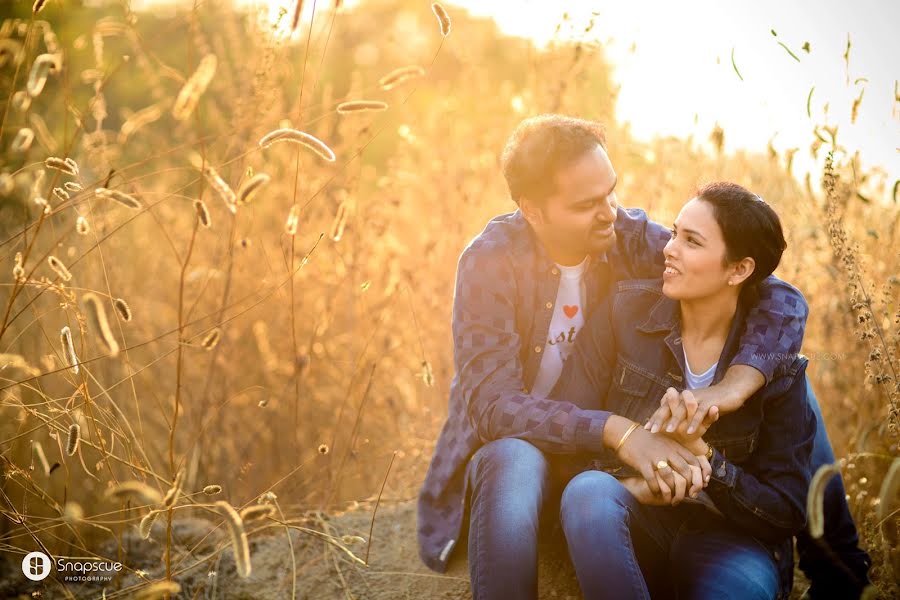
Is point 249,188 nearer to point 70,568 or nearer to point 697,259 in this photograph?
point 697,259

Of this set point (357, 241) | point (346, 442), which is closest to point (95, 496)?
point (346, 442)

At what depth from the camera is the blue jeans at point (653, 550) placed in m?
1.88

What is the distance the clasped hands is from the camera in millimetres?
1961

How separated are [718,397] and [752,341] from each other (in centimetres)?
21

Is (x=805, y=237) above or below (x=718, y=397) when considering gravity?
above

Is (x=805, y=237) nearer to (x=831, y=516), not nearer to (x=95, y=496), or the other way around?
(x=831, y=516)

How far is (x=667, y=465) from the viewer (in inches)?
77.6

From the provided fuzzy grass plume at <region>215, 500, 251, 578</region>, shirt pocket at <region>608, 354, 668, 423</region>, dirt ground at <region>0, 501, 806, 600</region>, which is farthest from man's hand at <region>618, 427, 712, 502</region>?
fuzzy grass plume at <region>215, 500, 251, 578</region>

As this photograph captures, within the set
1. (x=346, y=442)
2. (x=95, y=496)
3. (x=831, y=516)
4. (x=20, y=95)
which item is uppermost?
(x=20, y=95)

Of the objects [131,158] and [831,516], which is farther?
[131,158]

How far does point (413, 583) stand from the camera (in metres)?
2.51

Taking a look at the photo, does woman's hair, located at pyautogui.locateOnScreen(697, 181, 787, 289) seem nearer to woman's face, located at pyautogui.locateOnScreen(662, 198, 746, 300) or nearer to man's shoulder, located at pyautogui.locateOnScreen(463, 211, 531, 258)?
woman's face, located at pyautogui.locateOnScreen(662, 198, 746, 300)

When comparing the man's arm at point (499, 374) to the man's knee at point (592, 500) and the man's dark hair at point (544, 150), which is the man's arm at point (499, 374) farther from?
the man's dark hair at point (544, 150)

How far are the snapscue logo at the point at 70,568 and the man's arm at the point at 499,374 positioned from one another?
3.64 feet
